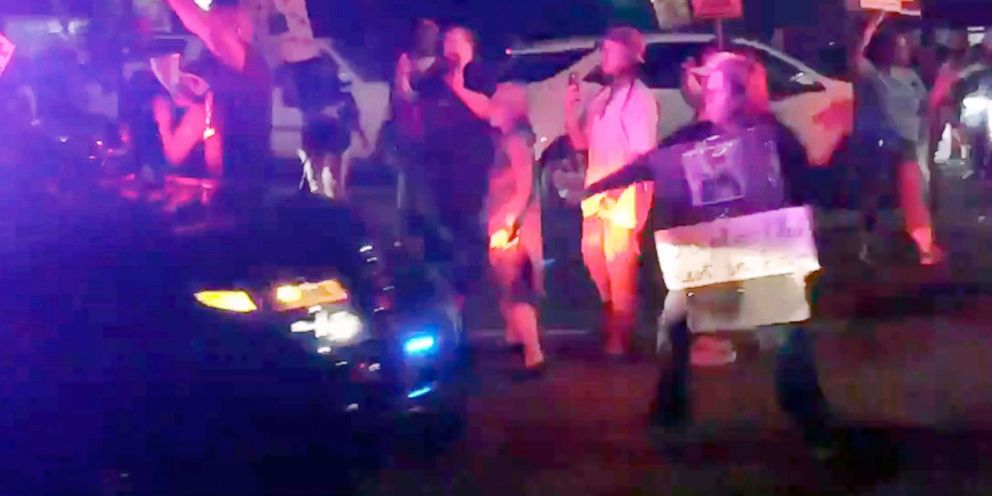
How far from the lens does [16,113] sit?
4094 millimetres

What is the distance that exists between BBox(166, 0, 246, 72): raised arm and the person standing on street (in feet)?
3.24

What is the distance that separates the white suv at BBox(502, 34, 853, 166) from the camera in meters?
3.91

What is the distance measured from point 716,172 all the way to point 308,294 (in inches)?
48.9

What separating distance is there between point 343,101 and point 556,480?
1298 mm

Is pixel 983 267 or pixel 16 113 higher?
pixel 16 113

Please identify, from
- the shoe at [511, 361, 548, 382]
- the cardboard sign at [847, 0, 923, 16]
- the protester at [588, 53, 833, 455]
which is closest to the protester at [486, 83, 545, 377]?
the shoe at [511, 361, 548, 382]

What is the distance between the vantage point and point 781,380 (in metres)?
4.02

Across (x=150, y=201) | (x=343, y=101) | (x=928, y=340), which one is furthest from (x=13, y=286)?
(x=928, y=340)

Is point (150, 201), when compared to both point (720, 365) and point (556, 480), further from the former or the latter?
point (720, 365)

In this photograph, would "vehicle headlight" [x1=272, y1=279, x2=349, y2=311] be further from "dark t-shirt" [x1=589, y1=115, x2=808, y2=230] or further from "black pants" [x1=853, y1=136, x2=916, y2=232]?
"black pants" [x1=853, y1=136, x2=916, y2=232]

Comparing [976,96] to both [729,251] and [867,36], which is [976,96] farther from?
[729,251]

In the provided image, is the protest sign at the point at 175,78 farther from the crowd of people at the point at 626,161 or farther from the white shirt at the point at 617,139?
the white shirt at the point at 617,139

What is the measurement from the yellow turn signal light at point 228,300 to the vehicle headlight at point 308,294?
8 centimetres

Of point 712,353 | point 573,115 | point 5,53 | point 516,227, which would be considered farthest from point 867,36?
point 5,53
